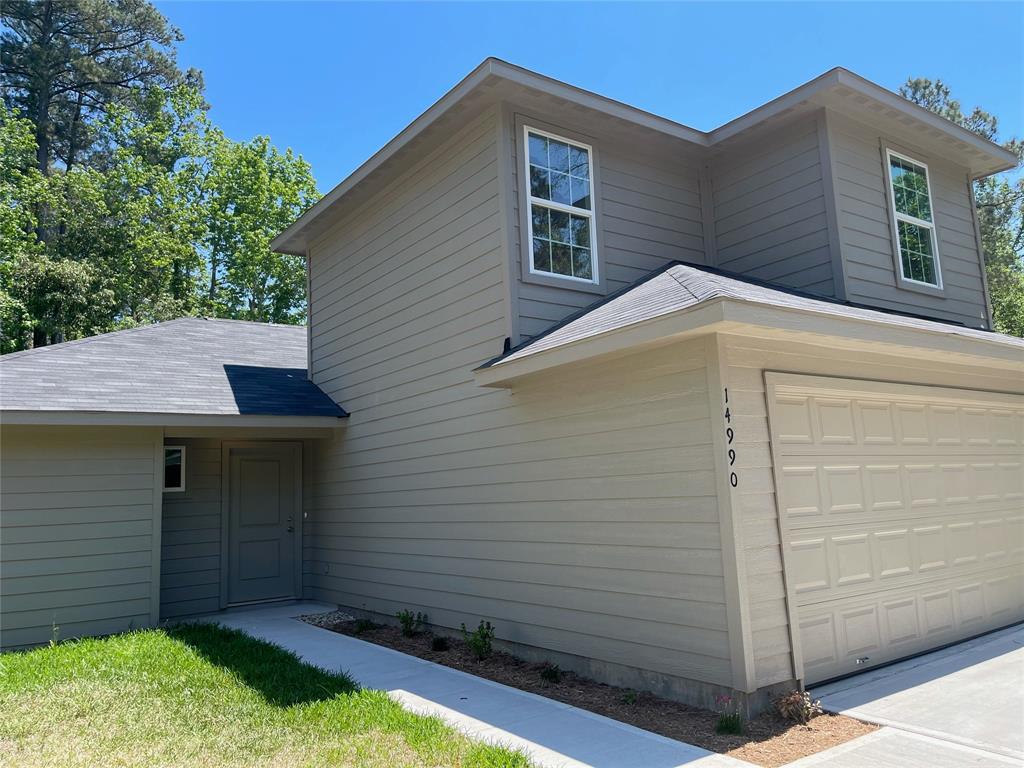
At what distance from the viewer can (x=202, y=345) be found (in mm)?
10602

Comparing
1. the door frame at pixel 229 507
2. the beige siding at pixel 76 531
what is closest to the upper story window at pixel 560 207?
the beige siding at pixel 76 531

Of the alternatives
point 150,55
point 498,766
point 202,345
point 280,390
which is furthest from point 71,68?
point 498,766

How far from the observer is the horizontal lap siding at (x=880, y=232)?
716 centimetres

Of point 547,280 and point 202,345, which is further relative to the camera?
point 202,345

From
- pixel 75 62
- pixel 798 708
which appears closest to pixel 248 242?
pixel 75 62

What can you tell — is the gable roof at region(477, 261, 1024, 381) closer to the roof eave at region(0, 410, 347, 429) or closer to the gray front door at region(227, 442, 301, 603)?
the roof eave at region(0, 410, 347, 429)

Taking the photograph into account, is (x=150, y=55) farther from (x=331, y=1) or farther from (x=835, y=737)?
(x=835, y=737)

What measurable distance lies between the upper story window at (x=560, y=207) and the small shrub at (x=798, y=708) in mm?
4005

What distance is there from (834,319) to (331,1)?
1059 cm

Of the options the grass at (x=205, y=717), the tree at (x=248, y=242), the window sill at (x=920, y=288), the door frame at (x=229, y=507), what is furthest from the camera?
the tree at (x=248, y=242)

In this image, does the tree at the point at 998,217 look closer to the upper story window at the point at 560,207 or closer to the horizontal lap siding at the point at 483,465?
the upper story window at the point at 560,207

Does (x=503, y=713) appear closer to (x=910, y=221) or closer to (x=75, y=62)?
(x=910, y=221)

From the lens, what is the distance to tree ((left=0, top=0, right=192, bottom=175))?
23328 mm

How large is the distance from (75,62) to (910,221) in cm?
2639
